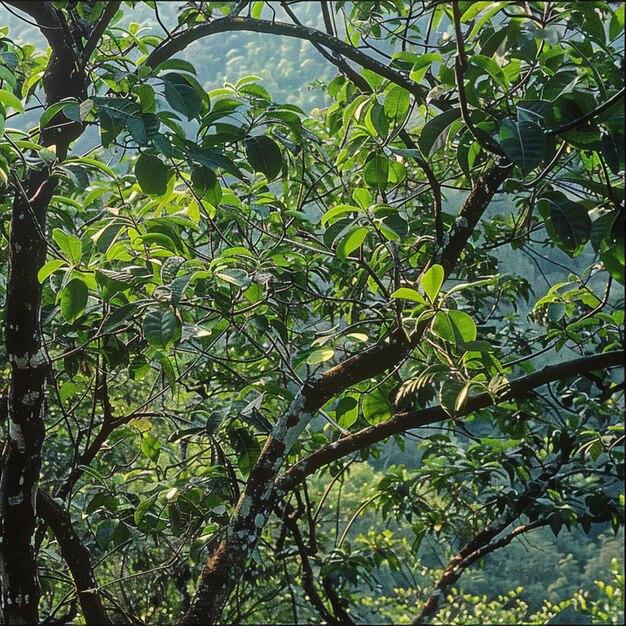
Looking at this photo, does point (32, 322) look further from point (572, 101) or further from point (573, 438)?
point (573, 438)

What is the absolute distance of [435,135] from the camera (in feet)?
2.71

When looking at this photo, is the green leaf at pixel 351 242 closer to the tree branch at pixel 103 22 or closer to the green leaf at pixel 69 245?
the green leaf at pixel 69 245

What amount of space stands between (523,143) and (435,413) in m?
0.58

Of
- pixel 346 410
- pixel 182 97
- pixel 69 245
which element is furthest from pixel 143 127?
pixel 346 410

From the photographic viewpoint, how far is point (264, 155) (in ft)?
3.38

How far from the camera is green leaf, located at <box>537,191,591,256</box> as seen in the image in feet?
2.54

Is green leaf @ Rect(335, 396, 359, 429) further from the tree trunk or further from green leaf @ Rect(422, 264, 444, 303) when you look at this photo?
the tree trunk

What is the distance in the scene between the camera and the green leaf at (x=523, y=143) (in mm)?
697

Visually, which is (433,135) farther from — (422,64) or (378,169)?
(378,169)

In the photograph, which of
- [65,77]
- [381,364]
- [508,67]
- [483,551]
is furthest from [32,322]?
[483,551]

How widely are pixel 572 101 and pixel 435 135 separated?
0.18 meters

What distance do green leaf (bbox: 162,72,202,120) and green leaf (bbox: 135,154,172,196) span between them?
3.3 inches

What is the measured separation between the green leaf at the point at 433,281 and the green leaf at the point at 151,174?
39 cm

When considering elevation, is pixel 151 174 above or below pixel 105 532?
above
